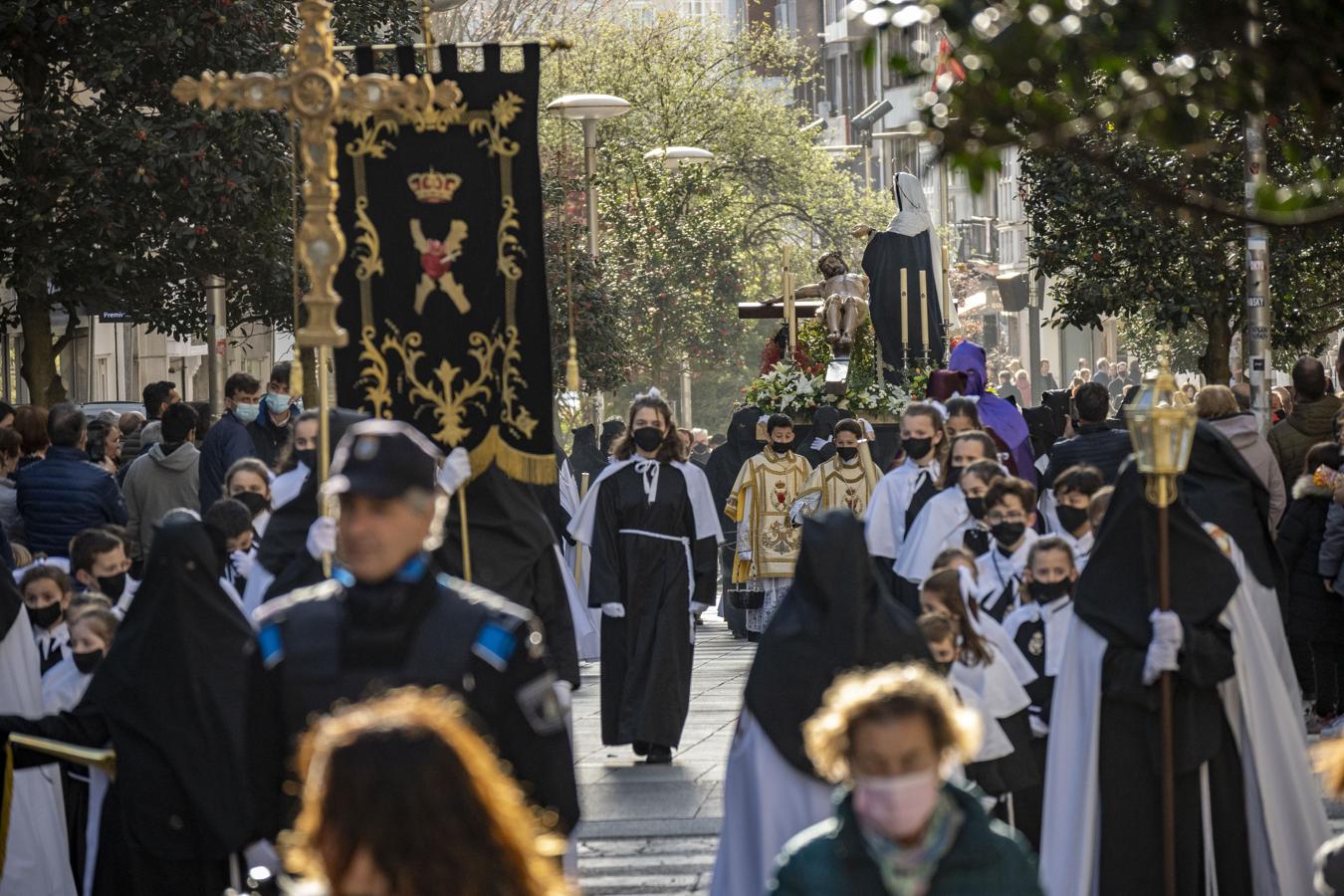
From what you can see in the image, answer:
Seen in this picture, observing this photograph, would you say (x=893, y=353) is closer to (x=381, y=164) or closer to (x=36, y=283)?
(x=36, y=283)

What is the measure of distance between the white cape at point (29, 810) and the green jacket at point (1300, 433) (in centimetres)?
845

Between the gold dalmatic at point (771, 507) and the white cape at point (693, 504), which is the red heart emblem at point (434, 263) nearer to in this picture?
the white cape at point (693, 504)

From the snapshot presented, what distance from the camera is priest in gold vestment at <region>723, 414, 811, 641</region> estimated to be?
18938 millimetres

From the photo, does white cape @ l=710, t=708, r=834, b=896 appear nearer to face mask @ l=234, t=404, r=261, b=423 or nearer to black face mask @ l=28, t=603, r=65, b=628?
black face mask @ l=28, t=603, r=65, b=628

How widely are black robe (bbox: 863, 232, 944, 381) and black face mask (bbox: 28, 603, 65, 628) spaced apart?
15027mm

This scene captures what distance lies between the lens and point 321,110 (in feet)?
29.4

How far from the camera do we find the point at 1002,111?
5.12 metres

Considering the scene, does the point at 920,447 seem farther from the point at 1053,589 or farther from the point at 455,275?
the point at 1053,589

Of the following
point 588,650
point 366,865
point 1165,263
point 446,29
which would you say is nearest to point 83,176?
point 588,650

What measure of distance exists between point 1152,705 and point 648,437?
18.7ft

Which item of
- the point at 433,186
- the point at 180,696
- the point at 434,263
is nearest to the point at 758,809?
the point at 180,696

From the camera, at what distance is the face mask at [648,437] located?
1374 centimetres

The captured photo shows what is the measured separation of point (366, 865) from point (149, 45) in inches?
638

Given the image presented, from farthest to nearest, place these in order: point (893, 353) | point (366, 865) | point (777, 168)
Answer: point (777, 168)
point (893, 353)
point (366, 865)
